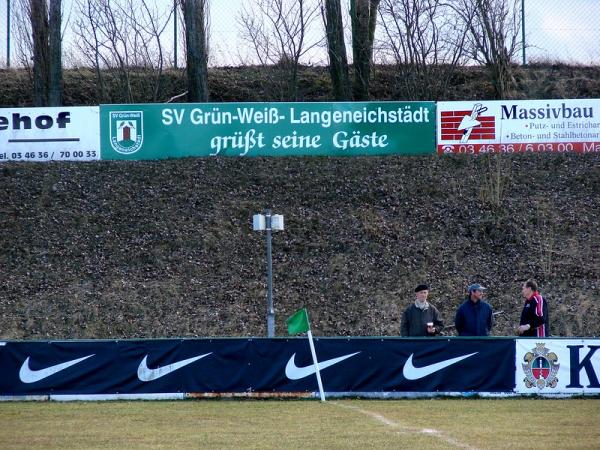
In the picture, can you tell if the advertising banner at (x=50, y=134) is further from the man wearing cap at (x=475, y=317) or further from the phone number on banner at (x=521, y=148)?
the man wearing cap at (x=475, y=317)

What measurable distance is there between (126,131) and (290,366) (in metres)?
14.5

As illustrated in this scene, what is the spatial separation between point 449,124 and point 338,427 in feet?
57.8

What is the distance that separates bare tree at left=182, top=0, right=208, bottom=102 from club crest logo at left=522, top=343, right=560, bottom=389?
19.6m

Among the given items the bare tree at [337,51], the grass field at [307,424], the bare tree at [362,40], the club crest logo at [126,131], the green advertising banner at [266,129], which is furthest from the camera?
the bare tree at [337,51]

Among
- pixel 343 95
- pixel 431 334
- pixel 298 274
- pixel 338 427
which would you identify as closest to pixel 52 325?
pixel 298 274

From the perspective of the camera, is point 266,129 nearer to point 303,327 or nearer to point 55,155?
point 55,155

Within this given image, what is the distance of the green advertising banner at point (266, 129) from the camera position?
28.0 metres

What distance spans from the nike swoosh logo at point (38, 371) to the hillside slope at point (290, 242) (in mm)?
6232

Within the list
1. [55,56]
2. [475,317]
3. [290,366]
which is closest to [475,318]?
[475,317]

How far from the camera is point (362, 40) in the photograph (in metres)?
34.4

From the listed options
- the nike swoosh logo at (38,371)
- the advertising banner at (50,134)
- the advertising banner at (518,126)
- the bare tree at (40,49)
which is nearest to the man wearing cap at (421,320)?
the nike swoosh logo at (38,371)

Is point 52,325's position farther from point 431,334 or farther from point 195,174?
point 431,334

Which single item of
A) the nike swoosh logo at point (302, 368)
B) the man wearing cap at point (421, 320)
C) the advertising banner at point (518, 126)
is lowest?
the nike swoosh logo at point (302, 368)

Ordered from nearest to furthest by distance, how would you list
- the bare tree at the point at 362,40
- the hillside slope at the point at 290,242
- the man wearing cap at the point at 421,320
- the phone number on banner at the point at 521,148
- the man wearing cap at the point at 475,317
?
1. the man wearing cap at the point at 421,320
2. the man wearing cap at the point at 475,317
3. the hillside slope at the point at 290,242
4. the phone number on banner at the point at 521,148
5. the bare tree at the point at 362,40
